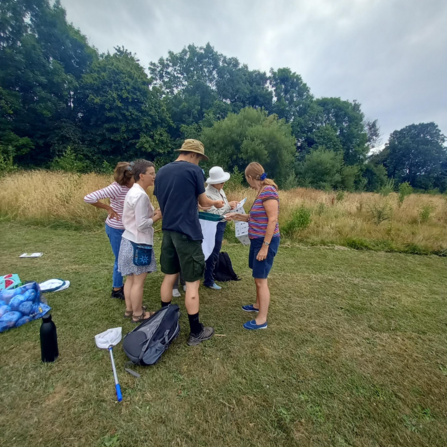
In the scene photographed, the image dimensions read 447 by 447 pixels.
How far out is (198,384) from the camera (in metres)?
1.93

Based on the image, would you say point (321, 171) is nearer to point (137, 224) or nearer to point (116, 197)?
point (116, 197)

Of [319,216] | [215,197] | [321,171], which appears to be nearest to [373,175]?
[321,171]

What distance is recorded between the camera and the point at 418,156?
3922cm

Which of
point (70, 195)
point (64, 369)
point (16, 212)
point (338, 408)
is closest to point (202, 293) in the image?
point (64, 369)

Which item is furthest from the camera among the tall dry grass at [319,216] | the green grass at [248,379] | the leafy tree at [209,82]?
the leafy tree at [209,82]

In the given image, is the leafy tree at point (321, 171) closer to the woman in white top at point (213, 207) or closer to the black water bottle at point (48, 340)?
the woman in white top at point (213, 207)

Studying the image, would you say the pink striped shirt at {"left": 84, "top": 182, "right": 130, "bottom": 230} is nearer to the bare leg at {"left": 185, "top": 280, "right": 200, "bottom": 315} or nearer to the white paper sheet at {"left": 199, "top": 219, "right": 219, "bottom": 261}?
the white paper sheet at {"left": 199, "top": 219, "right": 219, "bottom": 261}

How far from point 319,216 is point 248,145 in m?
10.8

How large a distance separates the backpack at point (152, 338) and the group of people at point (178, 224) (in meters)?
0.18

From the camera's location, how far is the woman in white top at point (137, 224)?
2.28 metres

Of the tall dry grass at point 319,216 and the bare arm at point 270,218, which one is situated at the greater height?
the bare arm at point 270,218

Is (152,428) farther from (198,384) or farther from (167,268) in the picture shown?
(167,268)

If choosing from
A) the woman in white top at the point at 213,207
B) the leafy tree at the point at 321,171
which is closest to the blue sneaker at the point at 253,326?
the woman in white top at the point at 213,207

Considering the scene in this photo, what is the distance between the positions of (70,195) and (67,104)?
17.4 metres
